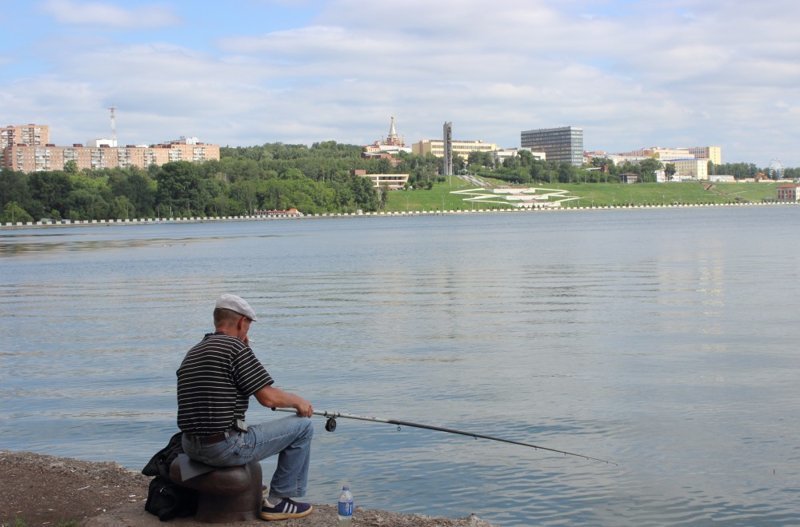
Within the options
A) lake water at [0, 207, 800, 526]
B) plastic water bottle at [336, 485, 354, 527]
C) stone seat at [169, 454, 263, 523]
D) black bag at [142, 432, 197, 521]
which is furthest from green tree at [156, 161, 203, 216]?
plastic water bottle at [336, 485, 354, 527]

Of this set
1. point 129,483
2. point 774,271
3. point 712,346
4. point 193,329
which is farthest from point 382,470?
point 774,271

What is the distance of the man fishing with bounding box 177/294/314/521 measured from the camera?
22.1 ft

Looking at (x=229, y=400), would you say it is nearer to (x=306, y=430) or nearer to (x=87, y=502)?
(x=306, y=430)

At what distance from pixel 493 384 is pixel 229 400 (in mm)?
8256

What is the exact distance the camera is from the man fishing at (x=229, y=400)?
674 centimetres

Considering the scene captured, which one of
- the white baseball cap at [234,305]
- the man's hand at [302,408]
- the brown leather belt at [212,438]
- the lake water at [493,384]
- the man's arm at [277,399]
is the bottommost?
the lake water at [493,384]

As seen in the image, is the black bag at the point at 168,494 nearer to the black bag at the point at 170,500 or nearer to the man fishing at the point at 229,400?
the black bag at the point at 170,500

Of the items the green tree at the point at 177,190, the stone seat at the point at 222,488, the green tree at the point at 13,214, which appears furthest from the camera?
the green tree at the point at 177,190

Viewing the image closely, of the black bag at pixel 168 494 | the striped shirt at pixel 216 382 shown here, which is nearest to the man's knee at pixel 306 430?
the striped shirt at pixel 216 382

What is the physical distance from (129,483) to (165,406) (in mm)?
4999

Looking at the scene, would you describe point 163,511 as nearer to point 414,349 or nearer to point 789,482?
point 789,482

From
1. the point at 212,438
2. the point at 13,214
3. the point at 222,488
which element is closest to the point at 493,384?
the point at 222,488

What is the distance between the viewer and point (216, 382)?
6.74 m

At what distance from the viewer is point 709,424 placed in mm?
11727
